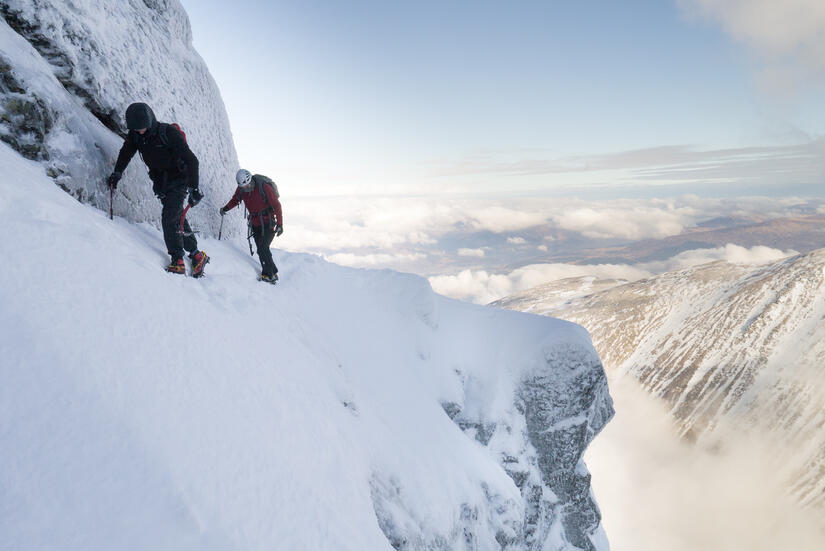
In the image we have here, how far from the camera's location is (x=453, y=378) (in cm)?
2073

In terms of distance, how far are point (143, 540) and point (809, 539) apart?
753 feet

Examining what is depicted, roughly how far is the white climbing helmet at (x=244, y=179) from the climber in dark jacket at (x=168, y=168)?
8.47ft

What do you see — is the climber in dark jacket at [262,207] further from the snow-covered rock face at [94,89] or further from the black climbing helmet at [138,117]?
the black climbing helmet at [138,117]

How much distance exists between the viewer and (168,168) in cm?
927

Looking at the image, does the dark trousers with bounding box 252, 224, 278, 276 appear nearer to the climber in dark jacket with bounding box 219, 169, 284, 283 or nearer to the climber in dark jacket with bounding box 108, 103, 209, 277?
the climber in dark jacket with bounding box 219, 169, 284, 283

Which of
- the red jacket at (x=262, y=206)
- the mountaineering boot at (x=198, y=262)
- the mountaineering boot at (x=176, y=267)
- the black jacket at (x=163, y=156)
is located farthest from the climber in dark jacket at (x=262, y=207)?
the mountaineering boot at (x=176, y=267)

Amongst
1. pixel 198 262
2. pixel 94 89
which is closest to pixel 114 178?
pixel 198 262

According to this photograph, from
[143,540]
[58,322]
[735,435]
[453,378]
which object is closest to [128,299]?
[58,322]

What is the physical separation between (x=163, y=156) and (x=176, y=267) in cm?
271

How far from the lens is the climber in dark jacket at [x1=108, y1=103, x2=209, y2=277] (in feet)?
29.1

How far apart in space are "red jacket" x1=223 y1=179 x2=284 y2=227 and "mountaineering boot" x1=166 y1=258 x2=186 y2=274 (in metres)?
3.82

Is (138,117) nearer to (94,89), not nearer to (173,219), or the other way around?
(173,219)

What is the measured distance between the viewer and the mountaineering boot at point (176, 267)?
351 inches

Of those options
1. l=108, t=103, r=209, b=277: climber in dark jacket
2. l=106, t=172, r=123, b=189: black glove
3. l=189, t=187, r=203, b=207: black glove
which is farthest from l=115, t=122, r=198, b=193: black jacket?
l=189, t=187, r=203, b=207: black glove
